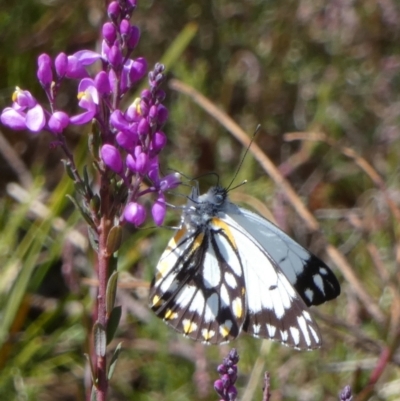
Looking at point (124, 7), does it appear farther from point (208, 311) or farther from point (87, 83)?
point (208, 311)

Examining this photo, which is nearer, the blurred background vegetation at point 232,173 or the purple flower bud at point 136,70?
the purple flower bud at point 136,70

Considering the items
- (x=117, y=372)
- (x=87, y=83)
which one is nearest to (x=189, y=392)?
(x=117, y=372)

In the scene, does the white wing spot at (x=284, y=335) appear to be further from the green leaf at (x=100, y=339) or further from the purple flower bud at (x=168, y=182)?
the green leaf at (x=100, y=339)

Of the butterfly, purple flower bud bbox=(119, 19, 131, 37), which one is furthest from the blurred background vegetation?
purple flower bud bbox=(119, 19, 131, 37)

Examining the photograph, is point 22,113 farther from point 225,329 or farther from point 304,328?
point 304,328

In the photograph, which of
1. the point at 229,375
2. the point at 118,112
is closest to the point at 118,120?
the point at 118,112

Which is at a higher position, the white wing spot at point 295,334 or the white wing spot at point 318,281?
the white wing spot at point 318,281

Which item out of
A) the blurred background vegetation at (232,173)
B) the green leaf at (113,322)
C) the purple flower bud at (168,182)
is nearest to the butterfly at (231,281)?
the purple flower bud at (168,182)
